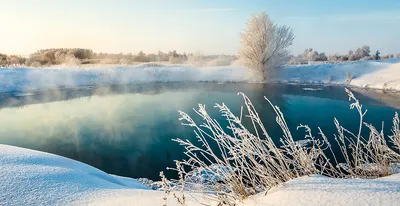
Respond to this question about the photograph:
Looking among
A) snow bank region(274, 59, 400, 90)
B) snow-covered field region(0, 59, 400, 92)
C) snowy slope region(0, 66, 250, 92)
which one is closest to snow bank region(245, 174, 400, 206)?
snow-covered field region(0, 59, 400, 92)

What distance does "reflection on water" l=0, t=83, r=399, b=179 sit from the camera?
7195mm

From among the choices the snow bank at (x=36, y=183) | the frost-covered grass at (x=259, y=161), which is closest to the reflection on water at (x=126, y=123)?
the snow bank at (x=36, y=183)

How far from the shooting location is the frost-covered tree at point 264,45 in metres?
24.5

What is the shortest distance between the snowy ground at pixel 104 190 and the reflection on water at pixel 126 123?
10.6 feet

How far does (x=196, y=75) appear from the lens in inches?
1134

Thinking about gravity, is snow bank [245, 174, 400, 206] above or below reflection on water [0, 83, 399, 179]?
above

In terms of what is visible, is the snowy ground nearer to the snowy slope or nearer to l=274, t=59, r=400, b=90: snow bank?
the snowy slope

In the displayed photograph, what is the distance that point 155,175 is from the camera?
20.2ft

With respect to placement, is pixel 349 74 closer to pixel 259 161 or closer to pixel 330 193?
pixel 259 161

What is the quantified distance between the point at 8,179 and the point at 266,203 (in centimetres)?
223

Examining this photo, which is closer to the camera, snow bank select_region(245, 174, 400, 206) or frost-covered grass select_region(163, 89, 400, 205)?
snow bank select_region(245, 174, 400, 206)

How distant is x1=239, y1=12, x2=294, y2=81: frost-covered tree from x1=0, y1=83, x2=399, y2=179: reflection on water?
8.72 meters

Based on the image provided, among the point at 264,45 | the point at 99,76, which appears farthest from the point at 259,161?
the point at 99,76

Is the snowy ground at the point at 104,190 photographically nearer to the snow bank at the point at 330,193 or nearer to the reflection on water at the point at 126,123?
the snow bank at the point at 330,193
